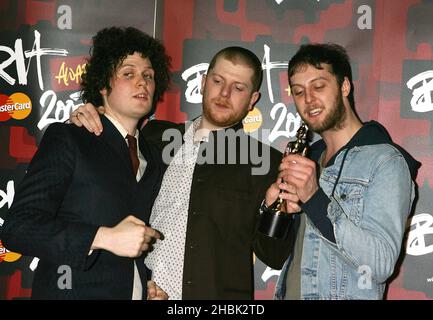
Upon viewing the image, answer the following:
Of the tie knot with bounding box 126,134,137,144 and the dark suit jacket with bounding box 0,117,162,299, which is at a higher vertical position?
the tie knot with bounding box 126,134,137,144

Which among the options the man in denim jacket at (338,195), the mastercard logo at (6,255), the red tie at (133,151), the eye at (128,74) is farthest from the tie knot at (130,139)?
the mastercard logo at (6,255)

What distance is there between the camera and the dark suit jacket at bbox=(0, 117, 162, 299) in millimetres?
1586

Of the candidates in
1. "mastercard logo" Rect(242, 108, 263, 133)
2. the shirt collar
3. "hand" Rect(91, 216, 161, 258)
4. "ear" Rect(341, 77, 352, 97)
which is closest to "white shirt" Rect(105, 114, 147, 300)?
the shirt collar

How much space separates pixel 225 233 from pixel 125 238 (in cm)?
63

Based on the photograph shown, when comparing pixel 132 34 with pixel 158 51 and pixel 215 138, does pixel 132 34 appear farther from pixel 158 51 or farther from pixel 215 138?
pixel 215 138

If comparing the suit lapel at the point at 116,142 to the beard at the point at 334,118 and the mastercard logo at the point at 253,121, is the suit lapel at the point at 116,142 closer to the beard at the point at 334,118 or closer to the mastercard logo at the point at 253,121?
the beard at the point at 334,118

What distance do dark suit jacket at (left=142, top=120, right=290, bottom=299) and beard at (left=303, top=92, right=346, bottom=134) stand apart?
0.30 metres

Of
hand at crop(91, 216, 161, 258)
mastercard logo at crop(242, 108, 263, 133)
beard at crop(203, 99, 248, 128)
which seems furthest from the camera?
mastercard logo at crop(242, 108, 263, 133)

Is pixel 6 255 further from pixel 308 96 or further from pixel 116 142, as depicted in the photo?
pixel 308 96

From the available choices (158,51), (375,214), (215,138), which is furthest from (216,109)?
(375,214)

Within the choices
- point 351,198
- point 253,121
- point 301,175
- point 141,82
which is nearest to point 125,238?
point 301,175

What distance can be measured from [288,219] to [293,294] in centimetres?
38

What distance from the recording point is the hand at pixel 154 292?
1.89 m

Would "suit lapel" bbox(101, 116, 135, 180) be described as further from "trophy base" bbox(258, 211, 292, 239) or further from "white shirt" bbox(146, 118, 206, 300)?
"trophy base" bbox(258, 211, 292, 239)
